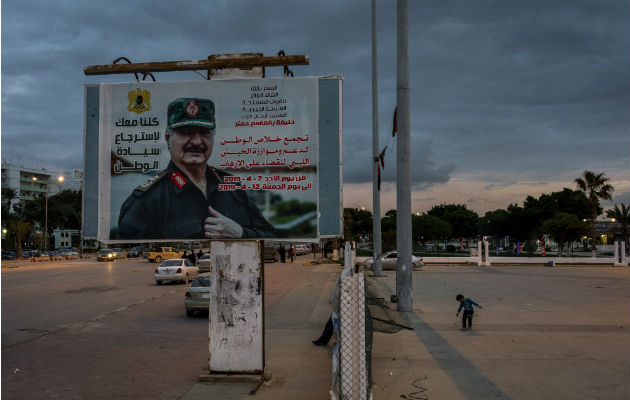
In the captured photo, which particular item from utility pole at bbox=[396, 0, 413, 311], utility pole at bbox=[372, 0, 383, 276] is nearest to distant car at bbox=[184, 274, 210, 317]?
utility pole at bbox=[396, 0, 413, 311]

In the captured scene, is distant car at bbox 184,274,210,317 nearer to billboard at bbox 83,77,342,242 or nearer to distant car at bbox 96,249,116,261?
billboard at bbox 83,77,342,242

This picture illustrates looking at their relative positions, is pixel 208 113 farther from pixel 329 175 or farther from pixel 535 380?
pixel 535 380

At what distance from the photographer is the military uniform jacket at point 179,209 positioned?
7.29 m

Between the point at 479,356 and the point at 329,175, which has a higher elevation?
the point at 329,175

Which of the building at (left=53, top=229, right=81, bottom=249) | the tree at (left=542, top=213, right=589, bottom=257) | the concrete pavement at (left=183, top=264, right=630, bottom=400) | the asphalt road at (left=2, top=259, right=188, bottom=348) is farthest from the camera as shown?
the building at (left=53, top=229, right=81, bottom=249)

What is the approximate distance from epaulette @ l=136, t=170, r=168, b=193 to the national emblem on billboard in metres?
0.98

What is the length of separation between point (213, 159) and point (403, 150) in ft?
36.1

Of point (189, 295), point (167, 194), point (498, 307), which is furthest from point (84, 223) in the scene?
point (498, 307)

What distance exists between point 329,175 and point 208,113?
6.31ft

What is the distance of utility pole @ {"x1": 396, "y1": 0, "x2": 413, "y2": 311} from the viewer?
1705cm

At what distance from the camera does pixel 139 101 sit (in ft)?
24.5

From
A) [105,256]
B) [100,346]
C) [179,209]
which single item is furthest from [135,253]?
[179,209]

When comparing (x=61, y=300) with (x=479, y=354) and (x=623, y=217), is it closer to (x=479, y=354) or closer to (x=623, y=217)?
(x=479, y=354)

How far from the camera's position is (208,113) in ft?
24.2
